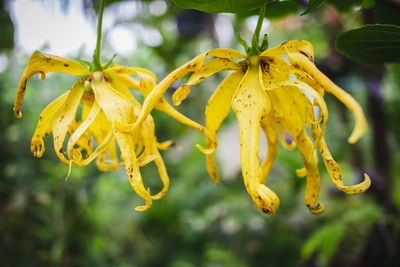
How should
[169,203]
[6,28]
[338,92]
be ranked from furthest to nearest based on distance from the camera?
[169,203] < [6,28] < [338,92]

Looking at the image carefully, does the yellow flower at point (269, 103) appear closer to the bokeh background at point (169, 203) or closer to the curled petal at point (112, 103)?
the curled petal at point (112, 103)

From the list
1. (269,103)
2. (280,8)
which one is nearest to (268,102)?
(269,103)

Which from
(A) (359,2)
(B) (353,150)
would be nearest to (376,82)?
(B) (353,150)

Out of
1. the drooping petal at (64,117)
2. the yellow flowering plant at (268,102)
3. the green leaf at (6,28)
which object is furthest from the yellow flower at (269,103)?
the green leaf at (6,28)

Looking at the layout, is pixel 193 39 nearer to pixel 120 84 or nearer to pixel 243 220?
pixel 243 220

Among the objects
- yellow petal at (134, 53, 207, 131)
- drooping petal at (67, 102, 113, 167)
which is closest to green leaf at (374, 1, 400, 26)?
yellow petal at (134, 53, 207, 131)

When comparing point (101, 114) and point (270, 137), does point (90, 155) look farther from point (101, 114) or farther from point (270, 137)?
point (270, 137)

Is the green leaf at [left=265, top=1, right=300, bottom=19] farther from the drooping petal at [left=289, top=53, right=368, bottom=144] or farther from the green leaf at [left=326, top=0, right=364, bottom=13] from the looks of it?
the drooping petal at [left=289, top=53, right=368, bottom=144]
